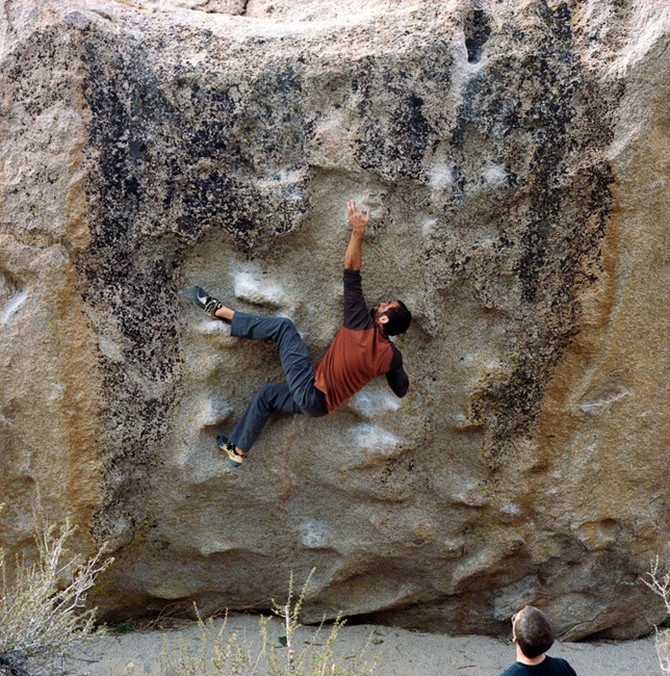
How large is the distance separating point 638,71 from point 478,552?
2.37 m

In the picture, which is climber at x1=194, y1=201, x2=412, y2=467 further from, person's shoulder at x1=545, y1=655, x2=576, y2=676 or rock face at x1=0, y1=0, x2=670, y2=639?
person's shoulder at x1=545, y1=655, x2=576, y2=676

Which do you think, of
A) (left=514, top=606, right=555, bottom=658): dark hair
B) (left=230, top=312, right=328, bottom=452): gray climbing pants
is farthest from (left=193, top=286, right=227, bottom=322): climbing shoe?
(left=514, top=606, right=555, bottom=658): dark hair

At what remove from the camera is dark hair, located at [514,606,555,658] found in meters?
3.01

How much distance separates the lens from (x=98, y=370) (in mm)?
3797

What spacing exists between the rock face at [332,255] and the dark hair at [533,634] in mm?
1073

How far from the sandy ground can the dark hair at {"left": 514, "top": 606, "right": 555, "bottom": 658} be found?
4.33ft

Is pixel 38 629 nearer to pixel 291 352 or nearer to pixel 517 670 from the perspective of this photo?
pixel 291 352

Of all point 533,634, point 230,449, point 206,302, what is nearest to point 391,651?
point 230,449

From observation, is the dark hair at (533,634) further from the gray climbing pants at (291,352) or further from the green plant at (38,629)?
the green plant at (38,629)

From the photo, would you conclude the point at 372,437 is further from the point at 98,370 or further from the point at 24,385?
the point at 24,385

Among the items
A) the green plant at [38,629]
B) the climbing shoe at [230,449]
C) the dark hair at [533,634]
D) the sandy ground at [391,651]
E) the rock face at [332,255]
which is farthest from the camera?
the sandy ground at [391,651]

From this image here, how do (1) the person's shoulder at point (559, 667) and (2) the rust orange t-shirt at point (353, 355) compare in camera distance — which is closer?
(1) the person's shoulder at point (559, 667)

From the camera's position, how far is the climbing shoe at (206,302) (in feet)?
12.3

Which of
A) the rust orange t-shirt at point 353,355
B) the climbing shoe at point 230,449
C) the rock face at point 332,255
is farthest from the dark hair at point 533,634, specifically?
the climbing shoe at point 230,449
